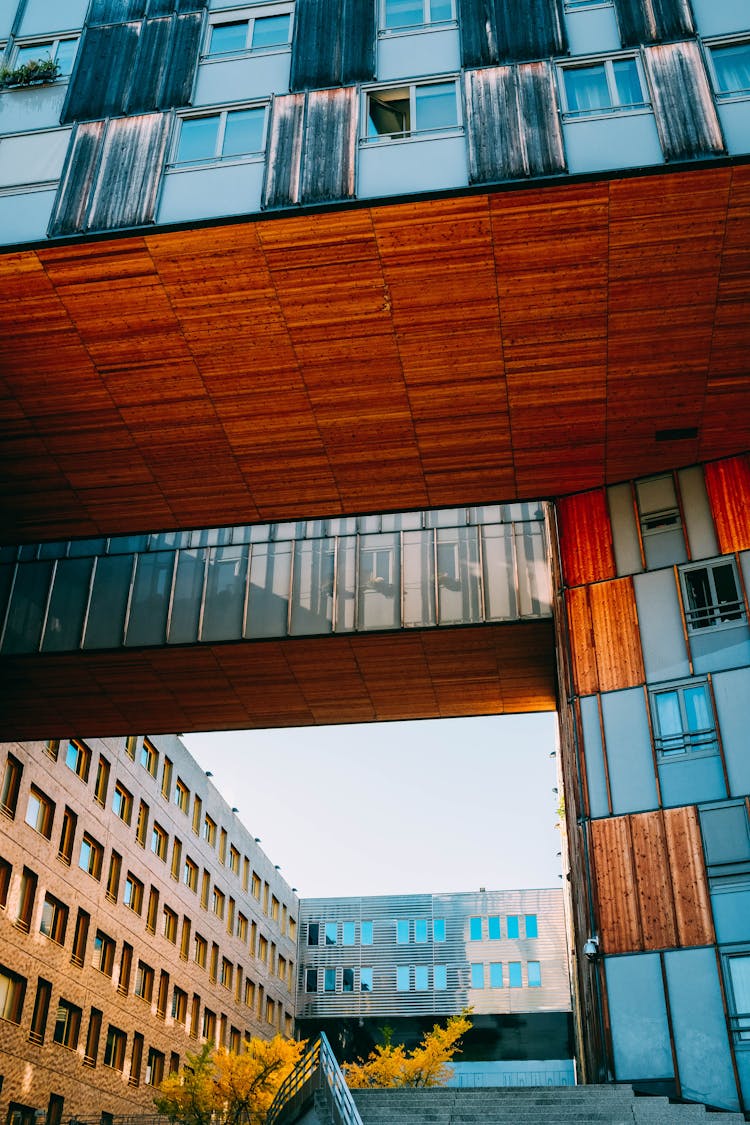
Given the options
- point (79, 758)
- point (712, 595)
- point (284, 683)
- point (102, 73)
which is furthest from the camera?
point (79, 758)

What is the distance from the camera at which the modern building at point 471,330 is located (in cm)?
1598

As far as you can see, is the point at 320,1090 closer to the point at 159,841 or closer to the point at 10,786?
the point at 10,786

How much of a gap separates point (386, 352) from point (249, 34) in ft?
20.5

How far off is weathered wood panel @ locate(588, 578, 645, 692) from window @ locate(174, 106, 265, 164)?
385 inches

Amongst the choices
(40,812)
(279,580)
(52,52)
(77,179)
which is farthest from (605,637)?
(40,812)

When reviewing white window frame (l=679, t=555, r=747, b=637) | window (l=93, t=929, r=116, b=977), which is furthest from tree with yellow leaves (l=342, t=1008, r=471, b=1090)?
white window frame (l=679, t=555, r=747, b=637)

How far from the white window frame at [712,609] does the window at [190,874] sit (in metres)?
27.7

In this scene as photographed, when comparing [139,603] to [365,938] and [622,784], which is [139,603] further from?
[365,938]

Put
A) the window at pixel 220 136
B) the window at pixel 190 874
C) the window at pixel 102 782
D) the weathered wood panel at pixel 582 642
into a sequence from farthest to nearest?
the window at pixel 190 874 < the window at pixel 102 782 < the weathered wood panel at pixel 582 642 < the window at pixel 220 136

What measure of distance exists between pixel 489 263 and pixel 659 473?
20.4ft

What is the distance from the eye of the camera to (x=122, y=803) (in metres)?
35.7

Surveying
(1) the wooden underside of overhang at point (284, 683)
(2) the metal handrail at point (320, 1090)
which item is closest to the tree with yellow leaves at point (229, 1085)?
(1) the wooden underside of overhang at point (284, 683)

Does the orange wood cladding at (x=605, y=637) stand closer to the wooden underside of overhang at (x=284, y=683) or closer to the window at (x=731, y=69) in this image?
the wooden underside of overhang at (x=284, y=683)

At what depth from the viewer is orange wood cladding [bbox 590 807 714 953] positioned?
646 inches
